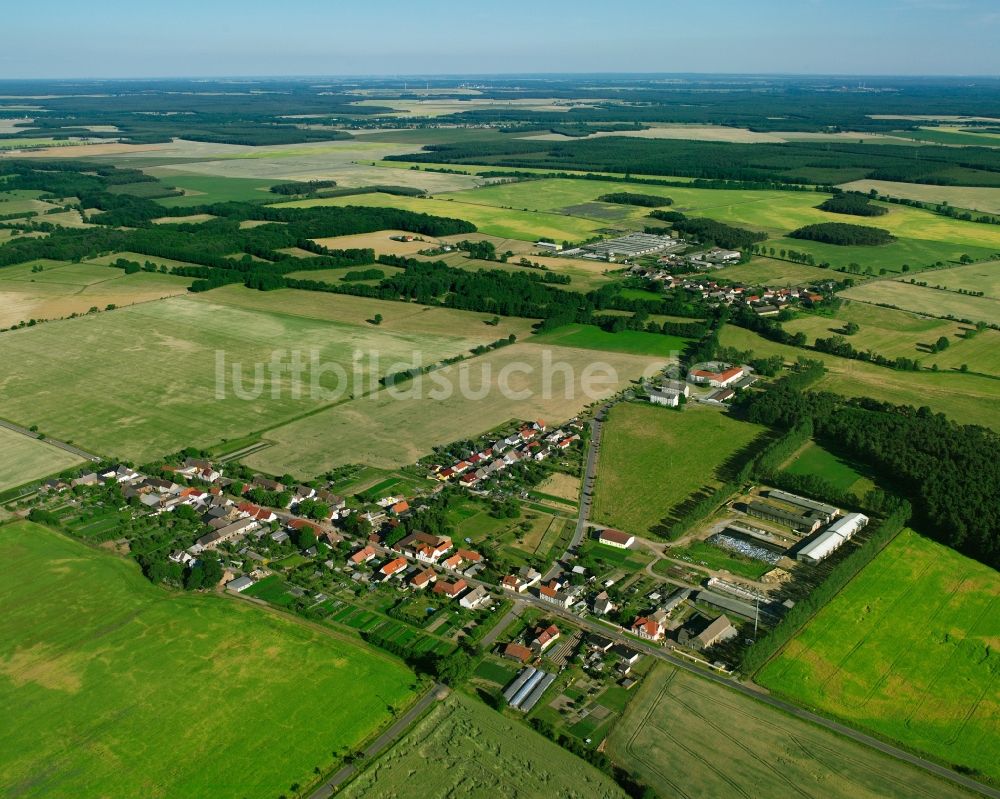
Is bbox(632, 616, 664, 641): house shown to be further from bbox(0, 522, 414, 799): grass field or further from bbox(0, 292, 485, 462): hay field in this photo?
bbox(0, 292, 485, 462): hay field

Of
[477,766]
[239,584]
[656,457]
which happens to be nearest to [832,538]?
[656,457]

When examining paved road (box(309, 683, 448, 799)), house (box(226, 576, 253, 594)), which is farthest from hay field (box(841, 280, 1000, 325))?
house (box(226, 576, 253, 594))

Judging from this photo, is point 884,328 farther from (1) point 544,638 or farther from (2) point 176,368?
(2) point 176,368

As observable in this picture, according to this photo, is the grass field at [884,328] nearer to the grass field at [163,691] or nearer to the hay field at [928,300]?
the hay field at [928,300]

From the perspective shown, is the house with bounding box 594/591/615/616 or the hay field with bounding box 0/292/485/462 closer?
the house with bounding box 594/591/615/616

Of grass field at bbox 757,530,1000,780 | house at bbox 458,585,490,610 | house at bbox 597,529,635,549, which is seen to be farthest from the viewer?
house at bbox 597,529,635,549

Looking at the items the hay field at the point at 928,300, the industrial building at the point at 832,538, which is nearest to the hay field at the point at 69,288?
the industrial building at the point at 832,538
